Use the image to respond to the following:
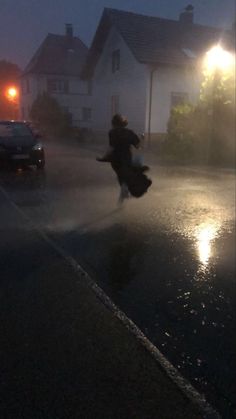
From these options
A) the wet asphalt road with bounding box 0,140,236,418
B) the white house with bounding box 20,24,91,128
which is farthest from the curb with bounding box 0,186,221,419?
the white house with bounding box 20,24,91,128

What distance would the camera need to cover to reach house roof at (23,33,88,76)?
148 feet

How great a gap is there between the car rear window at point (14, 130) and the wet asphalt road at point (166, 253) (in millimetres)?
2453

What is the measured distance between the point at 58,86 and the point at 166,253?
144ft

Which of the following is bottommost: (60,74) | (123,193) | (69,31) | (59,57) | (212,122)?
(123,193)

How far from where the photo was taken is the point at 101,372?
9.30ft

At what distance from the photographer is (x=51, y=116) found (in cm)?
3244

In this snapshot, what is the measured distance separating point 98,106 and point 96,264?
89.5ft

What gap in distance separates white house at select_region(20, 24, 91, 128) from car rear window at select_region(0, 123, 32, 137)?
1083 inches

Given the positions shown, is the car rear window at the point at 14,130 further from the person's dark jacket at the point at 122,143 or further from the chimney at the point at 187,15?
the chimney at the point at 187,15

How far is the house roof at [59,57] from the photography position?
45.0m

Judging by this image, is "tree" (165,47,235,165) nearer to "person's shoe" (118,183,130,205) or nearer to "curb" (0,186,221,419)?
"person's shoe" (118,183,130,205)

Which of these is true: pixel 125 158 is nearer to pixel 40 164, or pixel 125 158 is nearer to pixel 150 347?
pixel 150 347

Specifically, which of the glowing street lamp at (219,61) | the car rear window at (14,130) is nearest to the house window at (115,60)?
the glowing street lamp at (219,61)

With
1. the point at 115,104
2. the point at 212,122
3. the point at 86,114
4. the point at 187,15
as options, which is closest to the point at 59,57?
the point at 86,114
